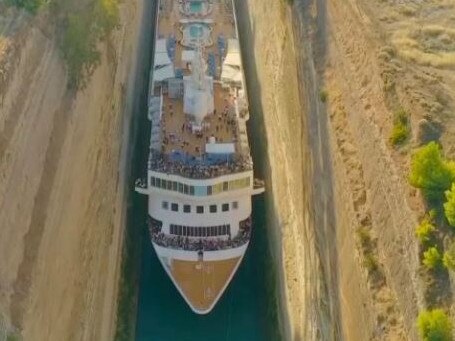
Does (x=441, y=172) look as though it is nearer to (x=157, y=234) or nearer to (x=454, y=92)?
(x=454, y=92)

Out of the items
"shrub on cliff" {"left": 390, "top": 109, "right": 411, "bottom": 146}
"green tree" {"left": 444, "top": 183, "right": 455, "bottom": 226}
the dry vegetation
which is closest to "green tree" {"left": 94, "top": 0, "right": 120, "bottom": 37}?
the dry vegetation

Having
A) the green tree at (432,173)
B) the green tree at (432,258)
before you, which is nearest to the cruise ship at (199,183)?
the green tree at (432,173)

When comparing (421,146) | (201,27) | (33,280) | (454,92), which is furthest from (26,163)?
(201,27)

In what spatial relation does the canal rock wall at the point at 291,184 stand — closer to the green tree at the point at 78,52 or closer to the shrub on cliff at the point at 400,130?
the shrub on cliff at the point at 400,130

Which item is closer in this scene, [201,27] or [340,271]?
[340,271]

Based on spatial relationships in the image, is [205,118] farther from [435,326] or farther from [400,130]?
[435,326]

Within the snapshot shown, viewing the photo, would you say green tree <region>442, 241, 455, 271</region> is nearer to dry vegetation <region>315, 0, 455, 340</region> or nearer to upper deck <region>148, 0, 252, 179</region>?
dry vegetation <region>315, 0, 455, 340</region>
